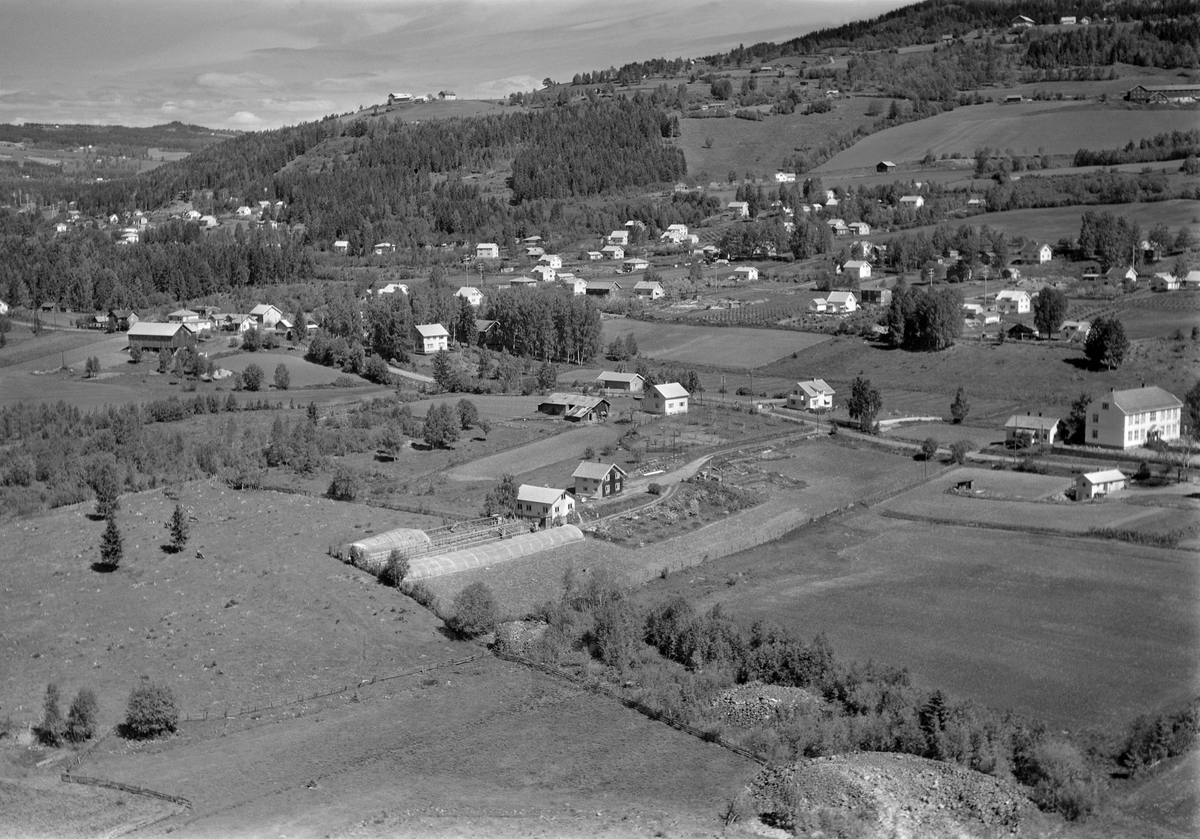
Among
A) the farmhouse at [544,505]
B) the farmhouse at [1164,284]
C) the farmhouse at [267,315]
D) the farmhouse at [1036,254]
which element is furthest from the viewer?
the farmhouse at [1036,254]

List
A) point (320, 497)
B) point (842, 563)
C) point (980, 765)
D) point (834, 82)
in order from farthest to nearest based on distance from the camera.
Answer: 1. point (834, 82)
2. point (320, 497)
3. point (842, 563)
4. point (980, 765)

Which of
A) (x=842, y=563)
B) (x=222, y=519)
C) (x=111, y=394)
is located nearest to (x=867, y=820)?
(x=842, y=563)

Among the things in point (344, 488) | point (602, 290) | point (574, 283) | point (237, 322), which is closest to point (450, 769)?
point (344, 488)

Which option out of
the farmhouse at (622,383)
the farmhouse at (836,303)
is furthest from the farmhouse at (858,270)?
the farmhouse at (622,383)

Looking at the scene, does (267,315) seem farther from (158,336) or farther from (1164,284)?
(1164,284)

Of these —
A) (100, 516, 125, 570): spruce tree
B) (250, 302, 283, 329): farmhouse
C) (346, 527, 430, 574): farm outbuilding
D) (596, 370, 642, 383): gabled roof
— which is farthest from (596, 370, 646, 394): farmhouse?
(100, 516, 125, 570): spruce tree

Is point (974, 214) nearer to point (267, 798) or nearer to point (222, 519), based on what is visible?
point (222, 519)

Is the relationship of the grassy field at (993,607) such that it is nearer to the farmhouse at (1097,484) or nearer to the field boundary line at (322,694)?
the farmhouse at (1097,484)
